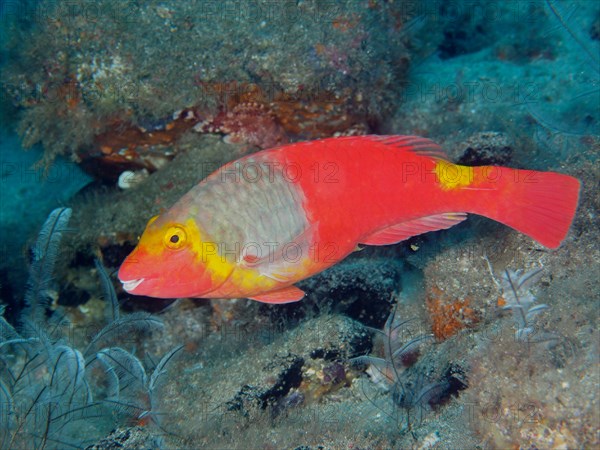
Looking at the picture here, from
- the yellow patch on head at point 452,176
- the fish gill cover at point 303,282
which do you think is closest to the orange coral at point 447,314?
the fish gill cover at point 303,282

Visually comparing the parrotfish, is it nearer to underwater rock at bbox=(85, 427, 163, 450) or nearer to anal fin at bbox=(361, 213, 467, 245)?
anal fin at bbox=(361, 213, 467, 245)

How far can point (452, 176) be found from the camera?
306 centimetres

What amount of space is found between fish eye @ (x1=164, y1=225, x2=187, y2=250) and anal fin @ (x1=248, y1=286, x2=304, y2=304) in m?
Answer: 0.72

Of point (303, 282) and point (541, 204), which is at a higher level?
point (541, 204)

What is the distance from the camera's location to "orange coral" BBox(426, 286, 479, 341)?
12.3 ft

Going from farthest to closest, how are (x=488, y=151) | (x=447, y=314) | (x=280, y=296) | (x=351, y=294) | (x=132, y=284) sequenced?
(x=351, y=294)
(x=488, y=151)
(x=447, y=314)
(x=280, y=296)
(x=132, y=284)

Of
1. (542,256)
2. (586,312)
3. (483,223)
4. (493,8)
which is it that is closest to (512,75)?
(493,8)

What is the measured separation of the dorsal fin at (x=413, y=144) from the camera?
3.10 m

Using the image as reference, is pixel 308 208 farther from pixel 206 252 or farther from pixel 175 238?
pixel 175 238

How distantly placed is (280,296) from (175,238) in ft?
3.01

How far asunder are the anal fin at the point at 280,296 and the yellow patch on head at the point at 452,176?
1.33 meters

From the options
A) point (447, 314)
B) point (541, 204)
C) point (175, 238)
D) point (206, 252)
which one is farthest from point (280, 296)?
point (541, 204)

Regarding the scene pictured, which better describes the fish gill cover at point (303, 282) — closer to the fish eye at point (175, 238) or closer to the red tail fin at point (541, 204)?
the red tail fin at point (541, 204)

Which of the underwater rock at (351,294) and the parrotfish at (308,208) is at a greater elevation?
the parrotfish at (308,208)
